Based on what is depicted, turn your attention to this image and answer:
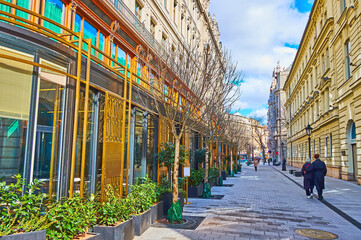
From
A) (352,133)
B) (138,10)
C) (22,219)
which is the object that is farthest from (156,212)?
(352,133)

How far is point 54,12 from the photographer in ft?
30.2

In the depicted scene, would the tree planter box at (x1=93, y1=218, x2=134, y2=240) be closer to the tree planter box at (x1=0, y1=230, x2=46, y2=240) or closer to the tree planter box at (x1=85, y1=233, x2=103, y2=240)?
the tree planter box at (x1=85, y1=233, x2=103, y2=240)

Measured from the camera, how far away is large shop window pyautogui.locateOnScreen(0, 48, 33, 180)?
483cm

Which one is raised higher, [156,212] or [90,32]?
[90,32]

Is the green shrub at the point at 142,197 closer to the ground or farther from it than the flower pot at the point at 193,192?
farther from it

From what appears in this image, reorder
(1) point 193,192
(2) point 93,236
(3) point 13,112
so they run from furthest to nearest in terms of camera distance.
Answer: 1. (1) point 193,192
2. (3) point 13,112
3. (2) point 93,236

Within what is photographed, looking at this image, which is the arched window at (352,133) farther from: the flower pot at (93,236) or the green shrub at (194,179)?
the flower pot at (93,236)

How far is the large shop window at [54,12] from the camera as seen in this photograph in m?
8.74

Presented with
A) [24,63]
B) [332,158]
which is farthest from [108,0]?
[332,158]

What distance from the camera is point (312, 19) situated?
3262 cm

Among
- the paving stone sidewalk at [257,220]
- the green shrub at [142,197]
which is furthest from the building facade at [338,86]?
the green shrub at [142,197]

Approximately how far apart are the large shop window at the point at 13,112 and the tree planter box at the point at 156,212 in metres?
3.66

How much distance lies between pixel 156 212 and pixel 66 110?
12.5 ft

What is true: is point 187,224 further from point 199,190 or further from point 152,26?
point 152,26
